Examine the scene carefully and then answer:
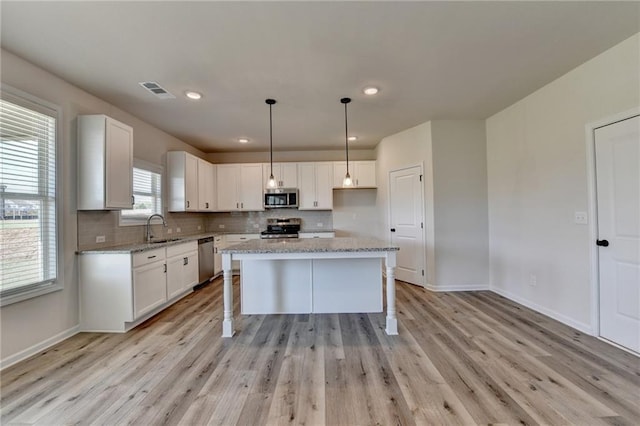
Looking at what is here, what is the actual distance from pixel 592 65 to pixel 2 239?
18.4 feet

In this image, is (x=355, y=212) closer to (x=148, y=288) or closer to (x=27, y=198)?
(x=148, y=288)

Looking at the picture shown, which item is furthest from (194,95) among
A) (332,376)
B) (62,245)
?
(332,376)

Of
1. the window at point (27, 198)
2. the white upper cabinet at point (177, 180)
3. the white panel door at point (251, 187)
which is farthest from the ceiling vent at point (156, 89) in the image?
the white panel door at point (251, 187)

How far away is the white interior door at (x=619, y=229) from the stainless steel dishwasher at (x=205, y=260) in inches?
203

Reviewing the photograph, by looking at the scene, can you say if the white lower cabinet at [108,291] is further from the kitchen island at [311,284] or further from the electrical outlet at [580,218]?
the electrical outlet at [580,218]

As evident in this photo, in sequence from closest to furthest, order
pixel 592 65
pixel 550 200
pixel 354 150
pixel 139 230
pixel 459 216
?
pixel 592 65 < pixel 550 200 < pixel 139 230 < pixel 459 216 < pixel 354 150

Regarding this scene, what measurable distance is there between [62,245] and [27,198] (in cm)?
55

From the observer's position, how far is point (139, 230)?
391 cm

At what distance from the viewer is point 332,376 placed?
2100 millimetres

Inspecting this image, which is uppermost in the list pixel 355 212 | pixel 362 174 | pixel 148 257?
pixel 362 174

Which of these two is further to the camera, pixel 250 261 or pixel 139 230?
pixel 139 230

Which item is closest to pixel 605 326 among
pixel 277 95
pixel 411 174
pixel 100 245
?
pixel 411 174

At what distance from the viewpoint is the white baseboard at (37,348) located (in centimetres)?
226

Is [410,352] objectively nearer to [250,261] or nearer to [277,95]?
[250,261]
